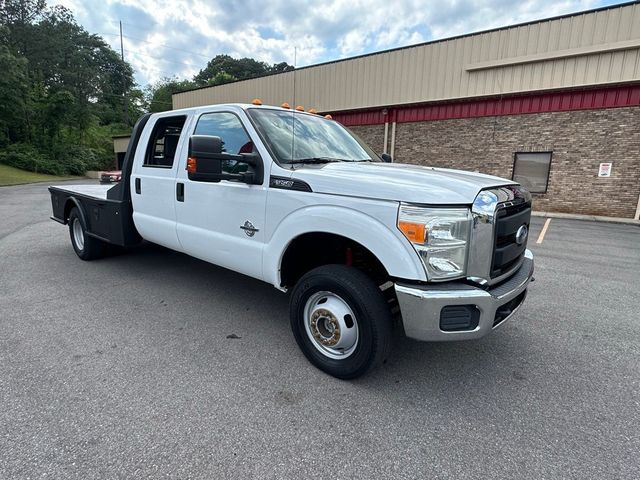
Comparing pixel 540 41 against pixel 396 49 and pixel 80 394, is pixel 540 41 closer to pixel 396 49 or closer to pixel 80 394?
pixel 396 49

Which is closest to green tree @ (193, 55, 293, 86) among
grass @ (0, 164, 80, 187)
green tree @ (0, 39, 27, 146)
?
green tree @ (0, 39, 27, 146)

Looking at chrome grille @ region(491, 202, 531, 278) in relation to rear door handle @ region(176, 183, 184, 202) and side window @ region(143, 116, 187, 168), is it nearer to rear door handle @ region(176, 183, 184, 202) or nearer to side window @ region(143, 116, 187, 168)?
rear door handle @ region(176, 183, 184, 202)

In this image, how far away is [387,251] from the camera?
2398 mm

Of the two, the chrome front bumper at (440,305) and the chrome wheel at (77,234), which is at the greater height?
the chrome front bumper at (440,305)

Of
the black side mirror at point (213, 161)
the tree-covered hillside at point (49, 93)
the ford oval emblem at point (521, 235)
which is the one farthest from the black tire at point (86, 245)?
the tree-covered hillside at point (49, 93)

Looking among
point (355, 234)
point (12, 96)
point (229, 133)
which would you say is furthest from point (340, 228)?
point (12, 96)

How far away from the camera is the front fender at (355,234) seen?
7.68 feet

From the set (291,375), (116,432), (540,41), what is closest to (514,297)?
(291,375)

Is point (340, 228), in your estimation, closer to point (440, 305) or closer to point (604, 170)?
point (440, 305)

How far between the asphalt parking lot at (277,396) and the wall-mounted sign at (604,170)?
407 inches

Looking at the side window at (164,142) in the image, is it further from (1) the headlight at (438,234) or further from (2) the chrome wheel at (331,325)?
(1) the headlight at (438,234)

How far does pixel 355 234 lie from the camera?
8.30 ft

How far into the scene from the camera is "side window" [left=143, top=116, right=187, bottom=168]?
436cm

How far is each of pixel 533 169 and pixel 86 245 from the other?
1424cm
